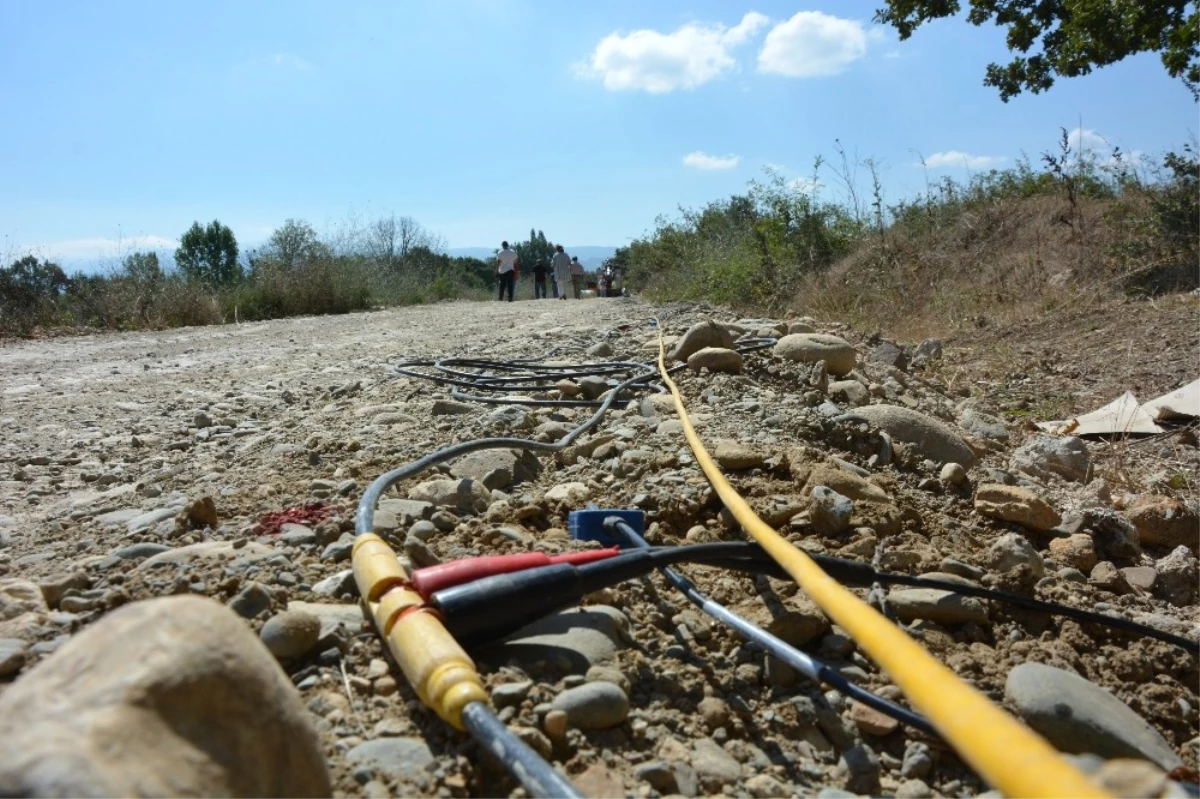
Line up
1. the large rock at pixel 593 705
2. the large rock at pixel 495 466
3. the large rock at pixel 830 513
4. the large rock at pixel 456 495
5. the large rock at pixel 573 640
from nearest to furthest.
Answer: the large rock at pixel 593 705 → the large rock at pixel 573 640 → the large rock at pixel 830 513 → the large rock at pixel 456 495 → the large rock at pixel 495 466

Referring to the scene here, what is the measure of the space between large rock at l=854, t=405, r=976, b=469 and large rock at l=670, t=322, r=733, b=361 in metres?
1.21

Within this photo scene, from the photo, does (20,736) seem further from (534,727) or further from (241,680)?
(534,727)

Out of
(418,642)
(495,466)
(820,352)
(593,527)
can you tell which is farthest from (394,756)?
(820,352)

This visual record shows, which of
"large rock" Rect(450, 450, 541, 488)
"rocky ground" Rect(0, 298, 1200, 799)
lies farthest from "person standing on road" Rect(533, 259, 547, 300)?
"large rock" Rect(450, 450, 541, 488)

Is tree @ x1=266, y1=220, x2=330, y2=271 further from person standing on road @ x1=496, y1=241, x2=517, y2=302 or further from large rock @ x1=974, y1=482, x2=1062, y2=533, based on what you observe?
large rock @ x1=974, y1=482, x2=1062, y2=533

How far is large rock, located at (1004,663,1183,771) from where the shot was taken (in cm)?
145

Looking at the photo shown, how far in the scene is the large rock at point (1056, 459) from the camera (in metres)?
3.64

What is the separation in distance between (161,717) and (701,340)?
3.79 metres

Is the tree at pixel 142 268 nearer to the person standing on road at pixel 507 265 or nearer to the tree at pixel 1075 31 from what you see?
the person standing on road at pixel 507 265

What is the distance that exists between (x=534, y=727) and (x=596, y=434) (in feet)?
6.56

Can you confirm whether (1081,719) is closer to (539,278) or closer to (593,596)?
(593,596)

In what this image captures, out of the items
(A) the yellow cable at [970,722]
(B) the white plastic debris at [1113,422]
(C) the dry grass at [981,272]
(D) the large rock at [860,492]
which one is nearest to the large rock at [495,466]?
(D) the large rock at [860,492]

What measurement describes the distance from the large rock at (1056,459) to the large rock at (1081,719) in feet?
7.41

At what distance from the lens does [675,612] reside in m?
1.81
